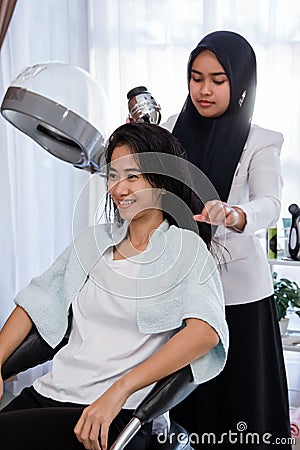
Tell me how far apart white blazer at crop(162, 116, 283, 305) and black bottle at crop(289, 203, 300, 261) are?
58 centimetres

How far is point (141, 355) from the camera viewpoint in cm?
152

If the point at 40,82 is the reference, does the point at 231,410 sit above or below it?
below

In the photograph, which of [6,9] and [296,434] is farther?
[6,9]

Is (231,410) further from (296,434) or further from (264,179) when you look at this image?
(264,179)

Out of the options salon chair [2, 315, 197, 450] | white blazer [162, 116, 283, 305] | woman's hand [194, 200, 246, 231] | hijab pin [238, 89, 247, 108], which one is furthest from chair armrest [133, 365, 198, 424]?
hijab pin [238, 89, 247, 108]

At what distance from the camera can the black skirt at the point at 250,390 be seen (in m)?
1.99

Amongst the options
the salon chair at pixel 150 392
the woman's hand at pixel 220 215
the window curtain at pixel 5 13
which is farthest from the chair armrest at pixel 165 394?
the window curtain at pixel 5 13

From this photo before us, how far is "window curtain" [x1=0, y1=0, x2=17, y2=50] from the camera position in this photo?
2844 mm

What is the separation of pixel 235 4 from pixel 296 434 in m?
1.51

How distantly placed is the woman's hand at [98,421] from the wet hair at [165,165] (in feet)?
1.31

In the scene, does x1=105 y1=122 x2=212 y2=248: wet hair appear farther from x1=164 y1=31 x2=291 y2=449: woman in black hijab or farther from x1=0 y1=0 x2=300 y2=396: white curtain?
x1=0 y1=0 x2=300 y2=396: white curtain

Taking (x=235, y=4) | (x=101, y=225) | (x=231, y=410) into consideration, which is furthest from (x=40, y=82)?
(x=235, y=4)

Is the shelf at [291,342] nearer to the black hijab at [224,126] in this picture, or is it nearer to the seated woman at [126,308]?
the black hijab at [224,126]

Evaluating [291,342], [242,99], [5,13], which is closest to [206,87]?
[242,99]
